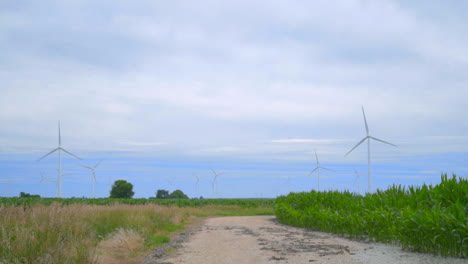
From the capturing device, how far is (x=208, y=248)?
1477 cm

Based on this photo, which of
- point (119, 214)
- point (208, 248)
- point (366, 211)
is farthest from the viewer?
point (119, 214)

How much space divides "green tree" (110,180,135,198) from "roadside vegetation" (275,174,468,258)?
6861 centimetres

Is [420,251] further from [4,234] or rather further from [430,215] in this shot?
[4,234]

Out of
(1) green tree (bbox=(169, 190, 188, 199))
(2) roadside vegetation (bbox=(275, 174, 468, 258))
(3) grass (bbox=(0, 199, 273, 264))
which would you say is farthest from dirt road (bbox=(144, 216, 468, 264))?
(1) green tree (bbox=(169, 190, 188, 199))

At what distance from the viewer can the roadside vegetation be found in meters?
11.1

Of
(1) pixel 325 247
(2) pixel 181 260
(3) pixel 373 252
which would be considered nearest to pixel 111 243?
(2) pixel 181 260

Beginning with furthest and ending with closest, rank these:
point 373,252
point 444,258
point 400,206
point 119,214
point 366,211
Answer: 1. point 119,214
2. point 366,211
3. point 400,206
4. point 373,252
5. point 444,258

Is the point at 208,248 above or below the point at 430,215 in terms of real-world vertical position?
below

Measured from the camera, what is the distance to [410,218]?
12422 mm

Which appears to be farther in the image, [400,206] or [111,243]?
[400,206]

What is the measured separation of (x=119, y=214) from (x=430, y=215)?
1418 centimetres

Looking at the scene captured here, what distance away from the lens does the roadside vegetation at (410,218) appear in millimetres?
11148

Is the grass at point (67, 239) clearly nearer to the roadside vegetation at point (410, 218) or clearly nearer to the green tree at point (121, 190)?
the roadside vegetation at point (410, 218)

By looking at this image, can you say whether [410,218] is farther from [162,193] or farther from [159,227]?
[162,193]
